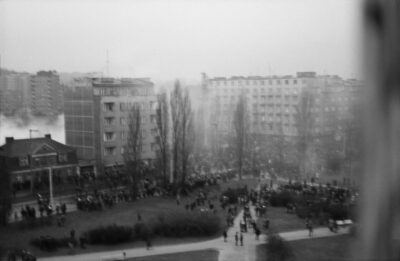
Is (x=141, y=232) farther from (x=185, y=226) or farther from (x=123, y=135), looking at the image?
(x=123, y=135)

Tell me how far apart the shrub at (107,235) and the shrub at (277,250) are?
1.34m

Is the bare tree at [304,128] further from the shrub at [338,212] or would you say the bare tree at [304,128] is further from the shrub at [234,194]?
the shrub at [338,212]

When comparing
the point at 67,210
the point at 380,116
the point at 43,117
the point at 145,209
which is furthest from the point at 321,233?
the point at 43,117

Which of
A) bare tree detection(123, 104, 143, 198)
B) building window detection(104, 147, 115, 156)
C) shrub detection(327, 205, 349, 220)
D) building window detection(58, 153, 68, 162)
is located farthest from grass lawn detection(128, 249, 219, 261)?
building window detection(104, 147, 115, 156)

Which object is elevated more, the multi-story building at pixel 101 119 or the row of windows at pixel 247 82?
the row of windows at pixel 247 82

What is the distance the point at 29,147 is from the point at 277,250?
3.77 m

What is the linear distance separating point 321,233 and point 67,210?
2723 mm

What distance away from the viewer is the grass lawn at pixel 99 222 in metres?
4.18

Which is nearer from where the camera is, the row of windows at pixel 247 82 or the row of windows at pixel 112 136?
the row of windows at pixel 112 136

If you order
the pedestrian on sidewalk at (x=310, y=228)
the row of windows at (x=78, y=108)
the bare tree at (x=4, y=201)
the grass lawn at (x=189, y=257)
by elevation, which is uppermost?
the row of windows at (x=78, y=108)

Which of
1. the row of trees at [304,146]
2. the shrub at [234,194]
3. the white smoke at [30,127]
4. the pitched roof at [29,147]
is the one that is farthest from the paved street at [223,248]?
the row of trees at [304,146]

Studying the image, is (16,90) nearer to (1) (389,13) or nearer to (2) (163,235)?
(2) (163,235)

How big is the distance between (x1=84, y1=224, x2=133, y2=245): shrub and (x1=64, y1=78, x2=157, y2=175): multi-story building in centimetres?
347

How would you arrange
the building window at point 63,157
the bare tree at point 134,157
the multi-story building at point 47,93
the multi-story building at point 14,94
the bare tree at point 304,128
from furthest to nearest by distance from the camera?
1. the bare tree at point 304,128
2. the multi-story building at point 47,93
3. the multi-story building at point 14,94
4. the building window at point 63,157
5. the bare tree at point 134,157
